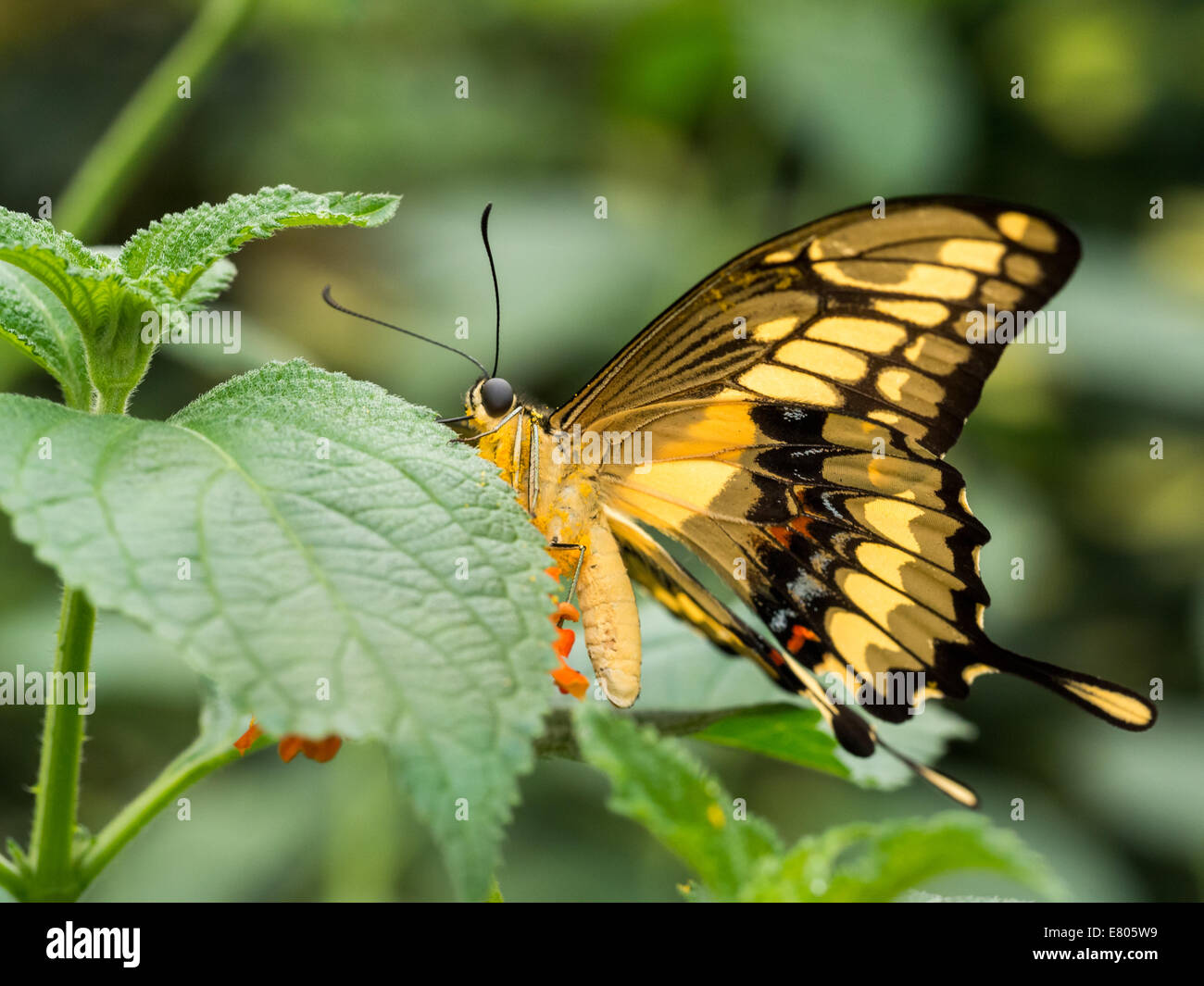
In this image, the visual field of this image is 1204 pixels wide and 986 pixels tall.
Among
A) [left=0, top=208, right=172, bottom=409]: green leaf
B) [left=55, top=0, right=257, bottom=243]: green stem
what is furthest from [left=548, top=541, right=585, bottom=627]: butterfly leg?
[left=55, top=0, right=257, bottom=243]: green stem

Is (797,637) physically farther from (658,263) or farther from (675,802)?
(658,263)

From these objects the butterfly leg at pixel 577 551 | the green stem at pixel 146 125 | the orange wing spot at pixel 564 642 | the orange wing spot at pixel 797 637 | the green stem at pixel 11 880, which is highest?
the green stem at pixel 146 125

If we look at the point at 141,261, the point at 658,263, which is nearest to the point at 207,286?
the point at 141,261

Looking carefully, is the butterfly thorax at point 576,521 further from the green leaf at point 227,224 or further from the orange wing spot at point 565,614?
the green leaf at point 227,224

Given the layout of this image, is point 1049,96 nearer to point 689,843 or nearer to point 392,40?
point 392,40

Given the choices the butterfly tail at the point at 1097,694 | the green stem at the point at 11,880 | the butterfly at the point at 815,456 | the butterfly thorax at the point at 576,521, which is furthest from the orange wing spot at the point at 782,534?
the green stem at the point at 11,880

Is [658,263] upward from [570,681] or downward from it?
upward

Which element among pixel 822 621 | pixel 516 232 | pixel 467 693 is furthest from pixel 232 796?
pixel 467 693
